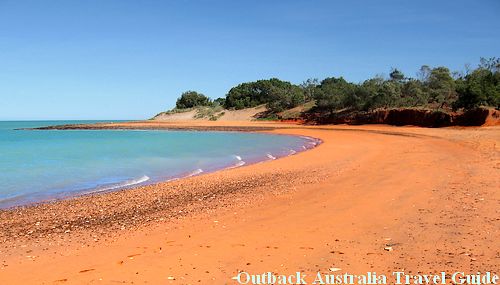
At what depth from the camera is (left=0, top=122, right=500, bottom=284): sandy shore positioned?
5.20 meters

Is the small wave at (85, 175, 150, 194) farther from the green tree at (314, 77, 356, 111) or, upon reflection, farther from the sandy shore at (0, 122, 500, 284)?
the green tree at (314, 77, 356, 111)

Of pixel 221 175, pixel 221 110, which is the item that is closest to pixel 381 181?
pixel 221 175

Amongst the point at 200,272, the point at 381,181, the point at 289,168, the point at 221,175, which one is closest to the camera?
the point at 200,272

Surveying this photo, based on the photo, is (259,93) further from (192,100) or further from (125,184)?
(125,184)

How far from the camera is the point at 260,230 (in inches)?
274

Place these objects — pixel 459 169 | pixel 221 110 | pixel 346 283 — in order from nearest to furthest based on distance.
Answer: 1. pixel 346 283
2. pixel 459 169
3. pixel 221 110

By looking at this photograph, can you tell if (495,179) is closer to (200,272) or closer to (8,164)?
(200,272)

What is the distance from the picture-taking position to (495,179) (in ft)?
34.4

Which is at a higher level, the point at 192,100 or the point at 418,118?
the point at 192,100

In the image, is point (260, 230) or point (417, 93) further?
point (417, 93)

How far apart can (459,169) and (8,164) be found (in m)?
20.3

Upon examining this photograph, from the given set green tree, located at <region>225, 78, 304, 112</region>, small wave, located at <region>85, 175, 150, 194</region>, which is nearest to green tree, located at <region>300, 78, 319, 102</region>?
green tree, located at <region>225, 78, 304, 112</region>

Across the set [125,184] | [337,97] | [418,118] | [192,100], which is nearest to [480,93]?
[418,118]

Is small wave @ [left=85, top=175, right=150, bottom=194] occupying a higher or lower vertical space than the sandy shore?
lower
